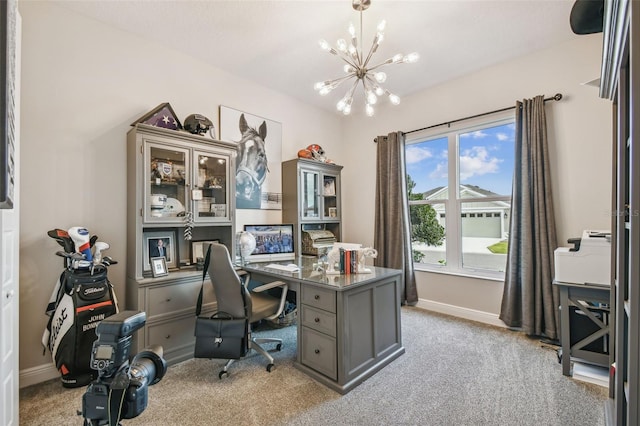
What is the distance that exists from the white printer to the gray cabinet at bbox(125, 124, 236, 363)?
2.81 m

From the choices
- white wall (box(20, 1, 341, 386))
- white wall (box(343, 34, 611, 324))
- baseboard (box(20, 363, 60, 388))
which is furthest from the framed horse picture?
baseboard (box(20, 363, 60, 388))

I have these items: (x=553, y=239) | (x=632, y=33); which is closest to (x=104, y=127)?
(x=632, y=33)

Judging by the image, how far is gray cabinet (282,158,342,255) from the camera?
357cm

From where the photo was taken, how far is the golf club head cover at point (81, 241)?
2.01 metres

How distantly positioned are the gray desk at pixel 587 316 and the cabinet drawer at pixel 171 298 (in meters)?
2.91

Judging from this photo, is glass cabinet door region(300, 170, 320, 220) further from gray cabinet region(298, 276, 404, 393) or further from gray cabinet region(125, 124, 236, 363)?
gray cabinet region(298, 276, 404, 393)

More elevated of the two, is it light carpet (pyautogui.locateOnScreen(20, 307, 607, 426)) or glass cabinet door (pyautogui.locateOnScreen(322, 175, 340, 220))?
glass cabinet door (pyautogui.locateOnScreen(322, 175, 340, 220))

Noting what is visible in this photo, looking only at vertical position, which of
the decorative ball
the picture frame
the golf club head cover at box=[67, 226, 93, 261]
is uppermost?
the picture frame

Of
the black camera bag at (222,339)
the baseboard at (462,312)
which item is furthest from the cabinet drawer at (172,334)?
the baseboard at (462,312)

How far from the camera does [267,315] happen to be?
91.0 inches

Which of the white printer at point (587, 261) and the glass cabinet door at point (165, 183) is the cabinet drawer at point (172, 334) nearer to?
the glass cabinet door at point (165, 183)

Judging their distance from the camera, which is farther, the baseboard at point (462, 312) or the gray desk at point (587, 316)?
the baseboard at point (462, 312)

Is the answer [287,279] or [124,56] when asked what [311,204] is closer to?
[287,279]

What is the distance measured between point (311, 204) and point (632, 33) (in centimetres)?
314
